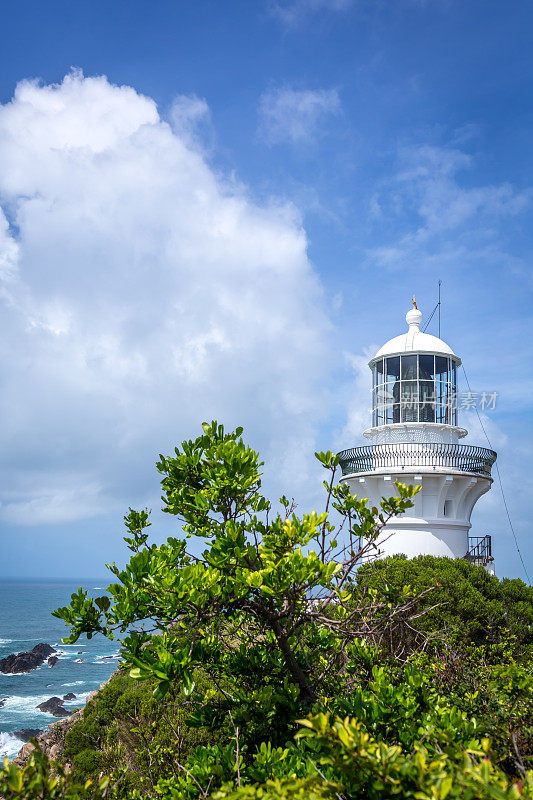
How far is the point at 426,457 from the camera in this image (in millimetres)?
16500

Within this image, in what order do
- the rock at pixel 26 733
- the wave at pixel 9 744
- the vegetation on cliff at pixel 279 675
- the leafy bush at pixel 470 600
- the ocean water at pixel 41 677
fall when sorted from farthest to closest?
the ocean water at pixel 41 677 < the rock at pixel 26 733 < the wave at pixel 9 744 < the leafy bush at pixel 470 600 < the vegetation on cliff at pixel 279 675

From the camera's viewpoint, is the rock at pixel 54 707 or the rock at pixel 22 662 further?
the rock at pixel 22 662

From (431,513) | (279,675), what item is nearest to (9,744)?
(431,513)

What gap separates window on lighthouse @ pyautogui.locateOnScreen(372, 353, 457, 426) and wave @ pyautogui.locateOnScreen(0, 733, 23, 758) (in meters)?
21.0

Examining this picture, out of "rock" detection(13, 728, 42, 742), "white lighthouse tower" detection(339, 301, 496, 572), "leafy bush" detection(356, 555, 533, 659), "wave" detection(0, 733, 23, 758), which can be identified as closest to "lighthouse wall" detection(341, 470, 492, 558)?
"white lighthouse tower" detection(339, 301, 496, 572)

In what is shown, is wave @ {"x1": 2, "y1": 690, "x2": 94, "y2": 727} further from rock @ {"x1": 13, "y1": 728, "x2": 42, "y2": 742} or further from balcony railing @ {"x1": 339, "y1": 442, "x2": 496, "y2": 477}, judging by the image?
balcony railing @ {"x1": 339, "y1": 442, "x2": 496, "y2": 477}

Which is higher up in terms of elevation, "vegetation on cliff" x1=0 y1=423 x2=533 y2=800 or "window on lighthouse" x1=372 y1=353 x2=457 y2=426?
"window on lighthouse" x1=372 y1=353 x2=457 y2=426

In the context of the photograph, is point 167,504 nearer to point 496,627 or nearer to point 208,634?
point 208,634

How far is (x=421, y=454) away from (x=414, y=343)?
136 inches

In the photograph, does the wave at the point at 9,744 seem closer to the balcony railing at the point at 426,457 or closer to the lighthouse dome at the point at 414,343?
the balcony railing at the point at 426,457

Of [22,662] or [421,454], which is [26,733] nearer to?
[22,662]

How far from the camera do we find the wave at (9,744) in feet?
80.1

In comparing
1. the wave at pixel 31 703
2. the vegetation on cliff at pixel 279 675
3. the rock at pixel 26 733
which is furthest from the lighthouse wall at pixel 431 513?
the wave at pixel 31 703

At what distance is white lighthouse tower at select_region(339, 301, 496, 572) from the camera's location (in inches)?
648
